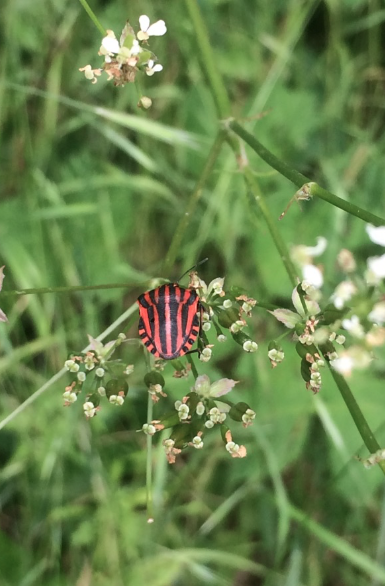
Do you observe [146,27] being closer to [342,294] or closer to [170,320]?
[170,320]

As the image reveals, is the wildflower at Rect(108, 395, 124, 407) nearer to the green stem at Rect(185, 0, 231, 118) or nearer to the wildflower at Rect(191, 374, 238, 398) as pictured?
the wildflower at Rect(191, 374, 238, 398)

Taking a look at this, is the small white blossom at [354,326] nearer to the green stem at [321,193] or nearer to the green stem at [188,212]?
the green stem at [321,193]

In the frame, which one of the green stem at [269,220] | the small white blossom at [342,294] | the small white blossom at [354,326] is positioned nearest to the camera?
the small white blossom at [354,326]

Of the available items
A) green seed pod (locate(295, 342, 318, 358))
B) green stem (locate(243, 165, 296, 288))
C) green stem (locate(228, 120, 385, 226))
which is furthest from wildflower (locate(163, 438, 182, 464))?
green stem (locate(228, 120, 385, 226))

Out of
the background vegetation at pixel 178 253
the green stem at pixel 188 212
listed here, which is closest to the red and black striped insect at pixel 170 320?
the green stem at pixel 188 212

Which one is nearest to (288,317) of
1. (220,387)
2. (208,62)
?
(220,387)
